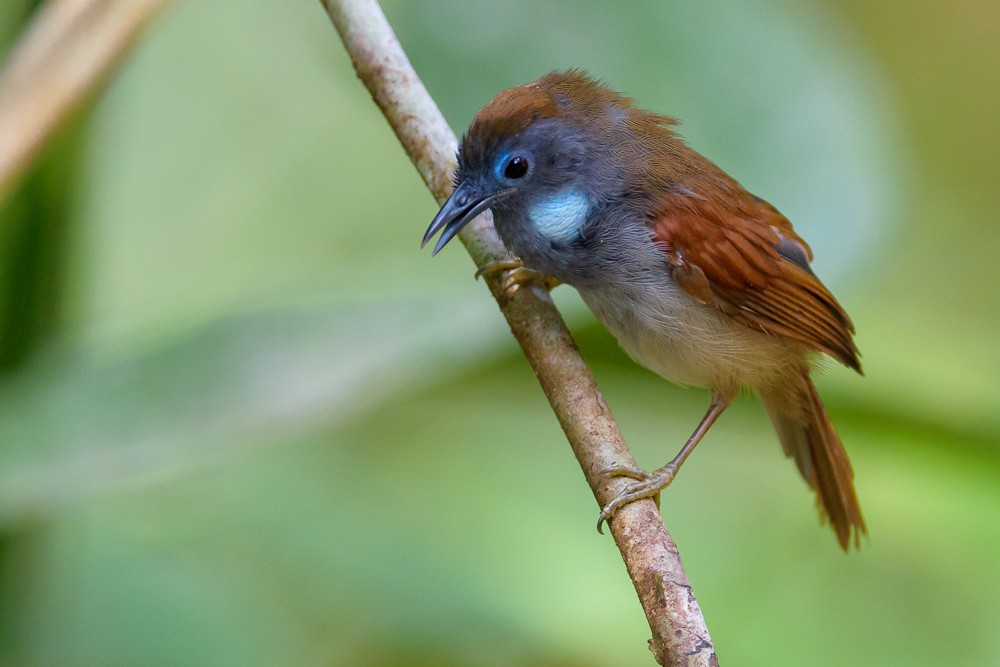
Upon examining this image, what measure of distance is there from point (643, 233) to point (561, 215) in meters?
0.16

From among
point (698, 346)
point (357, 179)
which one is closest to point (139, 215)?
point (357, 179)

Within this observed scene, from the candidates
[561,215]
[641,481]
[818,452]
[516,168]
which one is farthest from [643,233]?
[818,452]

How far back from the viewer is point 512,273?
7.04 feet

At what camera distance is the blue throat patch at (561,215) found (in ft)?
6.69

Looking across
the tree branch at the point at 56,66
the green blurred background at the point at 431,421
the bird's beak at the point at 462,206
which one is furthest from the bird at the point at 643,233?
the tree branch at the point at 56,66

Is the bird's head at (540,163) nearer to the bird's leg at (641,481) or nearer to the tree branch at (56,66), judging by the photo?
the bird's leg at (641,481)

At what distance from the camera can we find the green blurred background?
226 cm

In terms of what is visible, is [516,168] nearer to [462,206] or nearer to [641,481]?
[462,206]

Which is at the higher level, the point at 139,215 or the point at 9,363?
the point at 139,215

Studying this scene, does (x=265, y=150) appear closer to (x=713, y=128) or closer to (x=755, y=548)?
(x=713, y=128)

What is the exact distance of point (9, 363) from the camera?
85.4 inches

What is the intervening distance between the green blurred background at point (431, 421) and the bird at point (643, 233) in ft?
0.75

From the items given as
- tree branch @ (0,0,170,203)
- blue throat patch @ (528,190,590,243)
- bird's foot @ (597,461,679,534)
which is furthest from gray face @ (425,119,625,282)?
tree branch @ (0,0,170,203)

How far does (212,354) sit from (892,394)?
4.91 ft
